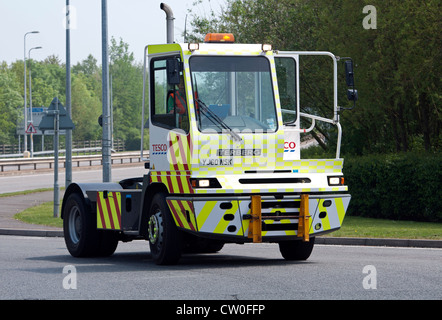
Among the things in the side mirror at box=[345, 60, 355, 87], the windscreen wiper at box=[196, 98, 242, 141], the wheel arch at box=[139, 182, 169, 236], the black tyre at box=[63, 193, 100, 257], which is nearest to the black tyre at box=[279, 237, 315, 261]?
the wheel arch at box=[139, 182, 169, 236]

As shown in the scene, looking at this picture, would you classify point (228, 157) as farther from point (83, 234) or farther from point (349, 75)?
point (83, 234)

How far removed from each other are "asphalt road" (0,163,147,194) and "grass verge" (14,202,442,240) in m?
12.7

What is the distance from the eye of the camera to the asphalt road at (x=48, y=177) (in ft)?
143

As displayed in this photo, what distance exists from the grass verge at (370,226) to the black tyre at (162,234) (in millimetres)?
6532

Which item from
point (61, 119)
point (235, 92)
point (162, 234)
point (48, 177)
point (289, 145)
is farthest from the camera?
point (48, 177)

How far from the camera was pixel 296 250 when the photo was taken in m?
13.9

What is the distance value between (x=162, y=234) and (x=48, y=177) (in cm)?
3847

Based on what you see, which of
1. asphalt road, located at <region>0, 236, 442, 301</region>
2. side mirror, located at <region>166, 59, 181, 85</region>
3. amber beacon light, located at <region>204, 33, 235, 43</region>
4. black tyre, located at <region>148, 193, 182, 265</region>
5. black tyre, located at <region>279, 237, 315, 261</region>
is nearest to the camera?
asphalt road, located at <region>0, 236, 442, 301</region>

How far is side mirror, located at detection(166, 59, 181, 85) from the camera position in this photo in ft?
40.4

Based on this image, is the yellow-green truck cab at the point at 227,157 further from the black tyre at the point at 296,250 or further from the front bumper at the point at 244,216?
the black tyre at the point at 296,250

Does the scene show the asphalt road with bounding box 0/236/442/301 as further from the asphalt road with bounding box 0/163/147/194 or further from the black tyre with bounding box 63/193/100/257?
the asphalt road with bounding box 0/163/147/194

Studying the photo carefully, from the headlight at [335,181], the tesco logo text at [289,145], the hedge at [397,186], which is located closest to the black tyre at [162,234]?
the tesco logo text at [289,145]

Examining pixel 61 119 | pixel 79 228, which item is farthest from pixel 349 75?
pixel 61 119

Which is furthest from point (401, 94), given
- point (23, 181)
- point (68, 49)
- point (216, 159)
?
point (23, 181)
